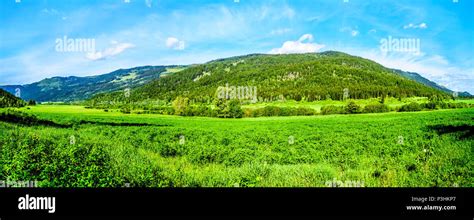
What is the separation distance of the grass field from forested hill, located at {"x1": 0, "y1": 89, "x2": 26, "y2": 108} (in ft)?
0.59

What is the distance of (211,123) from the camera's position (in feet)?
22.8

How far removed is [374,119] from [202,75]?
4.21 m

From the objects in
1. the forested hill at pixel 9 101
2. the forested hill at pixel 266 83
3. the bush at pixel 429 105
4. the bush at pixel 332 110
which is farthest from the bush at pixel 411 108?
the forested hill at pixel 9 101

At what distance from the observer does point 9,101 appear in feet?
21.2

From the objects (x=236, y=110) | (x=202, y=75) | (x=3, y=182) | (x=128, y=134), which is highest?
(x=202, y=75)

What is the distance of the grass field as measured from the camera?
5.64 metres

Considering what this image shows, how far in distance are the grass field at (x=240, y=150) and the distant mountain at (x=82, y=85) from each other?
0.96ft

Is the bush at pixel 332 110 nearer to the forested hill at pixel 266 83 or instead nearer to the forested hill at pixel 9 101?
the forested hill at pixel 266 83

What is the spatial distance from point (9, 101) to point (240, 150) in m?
4.54
